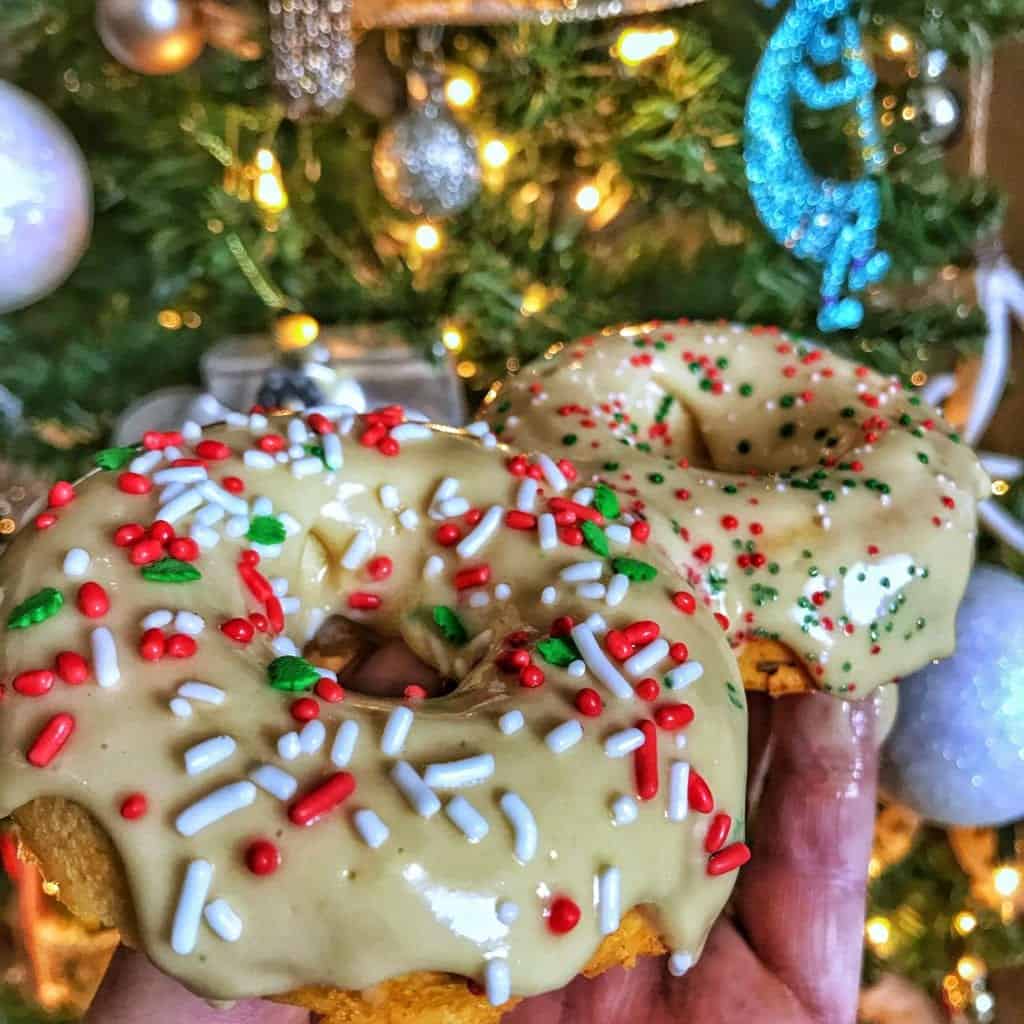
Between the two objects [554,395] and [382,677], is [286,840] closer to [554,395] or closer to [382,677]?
[382,677]

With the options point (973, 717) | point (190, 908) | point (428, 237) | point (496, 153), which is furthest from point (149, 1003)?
point (496, 153)

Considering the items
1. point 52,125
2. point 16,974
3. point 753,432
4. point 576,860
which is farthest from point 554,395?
point 16,974

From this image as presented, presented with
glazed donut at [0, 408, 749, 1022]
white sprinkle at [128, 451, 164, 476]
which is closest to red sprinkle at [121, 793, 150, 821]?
glazed donut at [0, 408, 749, 1022]

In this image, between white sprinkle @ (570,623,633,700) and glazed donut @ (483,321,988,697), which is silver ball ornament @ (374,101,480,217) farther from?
white sprinkle @ (570,623,633,700)

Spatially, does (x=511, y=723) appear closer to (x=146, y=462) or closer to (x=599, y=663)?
(x=599, y=663)

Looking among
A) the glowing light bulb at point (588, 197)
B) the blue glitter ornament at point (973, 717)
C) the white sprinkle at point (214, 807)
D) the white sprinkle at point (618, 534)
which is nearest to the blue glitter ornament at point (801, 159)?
the glowing light bulb at point (588, 197)

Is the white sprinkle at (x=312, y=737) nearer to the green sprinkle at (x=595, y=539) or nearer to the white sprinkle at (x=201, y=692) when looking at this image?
the white sprinkle at (x=201, y=692)
